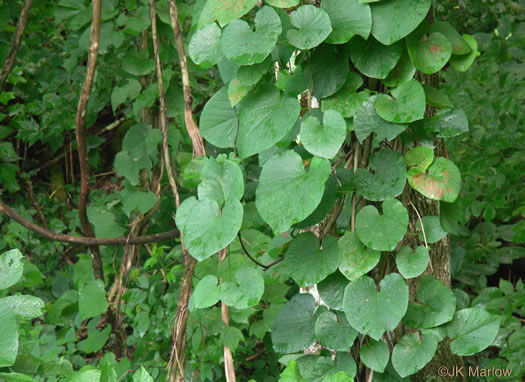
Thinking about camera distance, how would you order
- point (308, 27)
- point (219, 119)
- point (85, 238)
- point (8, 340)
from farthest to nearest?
point (85, 238) < point (219, 119) < point (308, 27) < point (8, 340)

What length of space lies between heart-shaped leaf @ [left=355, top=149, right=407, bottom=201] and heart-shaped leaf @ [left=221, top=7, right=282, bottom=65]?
10.7 inches

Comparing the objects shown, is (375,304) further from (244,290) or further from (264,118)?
(264,118)

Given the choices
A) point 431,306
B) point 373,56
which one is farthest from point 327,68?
point 431,306

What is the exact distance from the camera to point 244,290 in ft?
3.32

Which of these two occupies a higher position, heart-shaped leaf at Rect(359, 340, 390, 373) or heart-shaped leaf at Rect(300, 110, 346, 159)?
heart-shaped leaf at Rect(300, 110, 346, 159)

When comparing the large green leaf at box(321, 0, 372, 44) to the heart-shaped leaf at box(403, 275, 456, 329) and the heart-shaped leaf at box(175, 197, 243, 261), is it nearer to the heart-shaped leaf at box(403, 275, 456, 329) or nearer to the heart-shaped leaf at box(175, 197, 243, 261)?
the heart-shaped leaf at box(175, 197, 243, 261)

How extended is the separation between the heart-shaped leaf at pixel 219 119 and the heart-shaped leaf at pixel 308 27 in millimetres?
190

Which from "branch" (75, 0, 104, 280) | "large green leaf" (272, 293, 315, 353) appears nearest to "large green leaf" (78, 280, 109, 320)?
"branch" (75, 0, 104, 280)

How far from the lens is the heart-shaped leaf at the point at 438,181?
0.99m

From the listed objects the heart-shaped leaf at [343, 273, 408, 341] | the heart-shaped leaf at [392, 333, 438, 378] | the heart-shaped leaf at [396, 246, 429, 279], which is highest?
the heart-shaped leaf at [396, 246, 429, 279]

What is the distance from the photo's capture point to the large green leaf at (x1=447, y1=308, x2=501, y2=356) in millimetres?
992

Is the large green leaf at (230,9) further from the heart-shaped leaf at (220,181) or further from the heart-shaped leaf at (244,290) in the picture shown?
the heart-shaped leaf at (244,290)

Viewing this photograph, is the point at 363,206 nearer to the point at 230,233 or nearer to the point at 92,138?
the point at 230,233

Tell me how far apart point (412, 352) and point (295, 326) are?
0.73 ft
